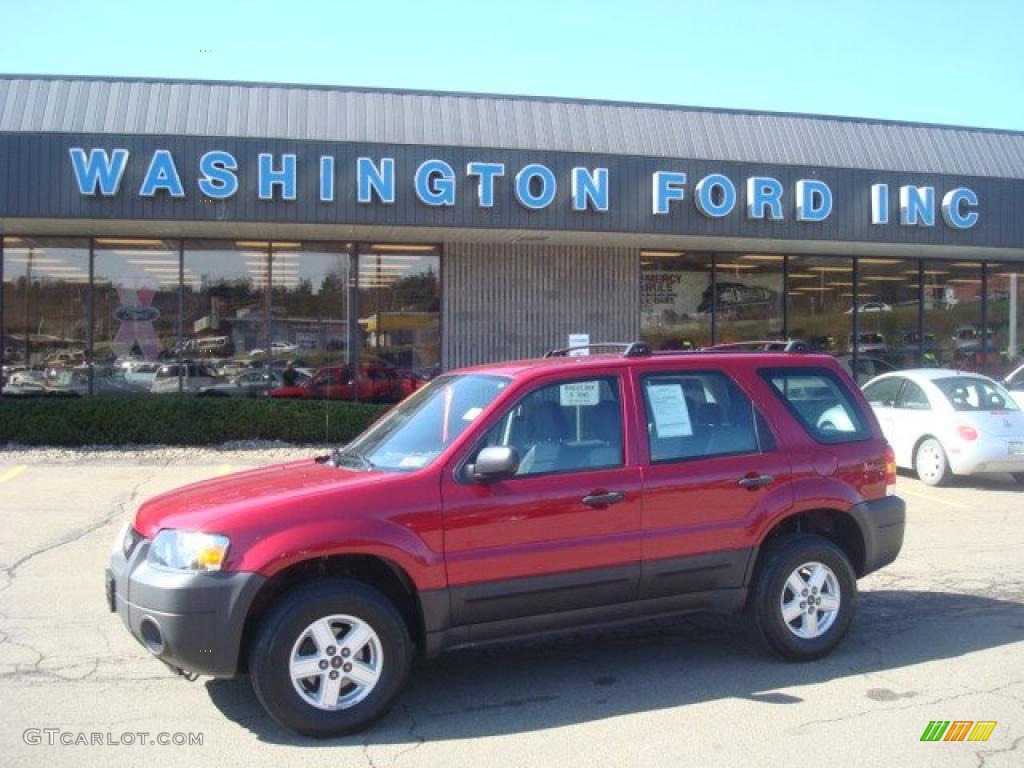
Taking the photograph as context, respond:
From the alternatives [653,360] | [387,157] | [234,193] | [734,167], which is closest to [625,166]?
[734,167]

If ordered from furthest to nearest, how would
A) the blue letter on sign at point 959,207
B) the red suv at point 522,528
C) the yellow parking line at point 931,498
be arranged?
the blue letter on sign at point 959,207 < the yellow parking line at point 931,498 < the red suv at point 522,528

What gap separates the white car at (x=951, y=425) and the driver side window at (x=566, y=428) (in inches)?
327

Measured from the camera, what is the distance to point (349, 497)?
16.0ft

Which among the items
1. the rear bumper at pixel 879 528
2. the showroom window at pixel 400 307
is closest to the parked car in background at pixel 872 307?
the showroom window at pixel 400 307

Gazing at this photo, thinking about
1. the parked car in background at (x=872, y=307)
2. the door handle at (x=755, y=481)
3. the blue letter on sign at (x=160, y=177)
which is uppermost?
the blue letter on sign at (x=160, y=177)

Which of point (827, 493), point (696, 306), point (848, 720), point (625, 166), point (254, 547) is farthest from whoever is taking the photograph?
point (696, 306)

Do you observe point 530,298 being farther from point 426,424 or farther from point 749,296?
point 426,424

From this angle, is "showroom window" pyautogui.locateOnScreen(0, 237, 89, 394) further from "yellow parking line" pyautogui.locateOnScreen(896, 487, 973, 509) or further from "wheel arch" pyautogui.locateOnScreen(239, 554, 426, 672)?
"wheel arch" pyautogui.locateOnScreen(239, 554, 426, 672)

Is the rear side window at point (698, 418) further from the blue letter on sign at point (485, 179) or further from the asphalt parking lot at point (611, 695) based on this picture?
the blue letter on sign at point (485, 179)

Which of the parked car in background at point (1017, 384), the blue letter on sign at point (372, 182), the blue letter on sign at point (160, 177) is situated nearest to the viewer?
the parked car in background at point (1017, 384)

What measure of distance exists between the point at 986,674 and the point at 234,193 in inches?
486

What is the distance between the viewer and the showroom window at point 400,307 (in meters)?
17.8

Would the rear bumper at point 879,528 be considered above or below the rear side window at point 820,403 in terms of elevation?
below

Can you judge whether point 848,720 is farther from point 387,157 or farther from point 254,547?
point 387,157
